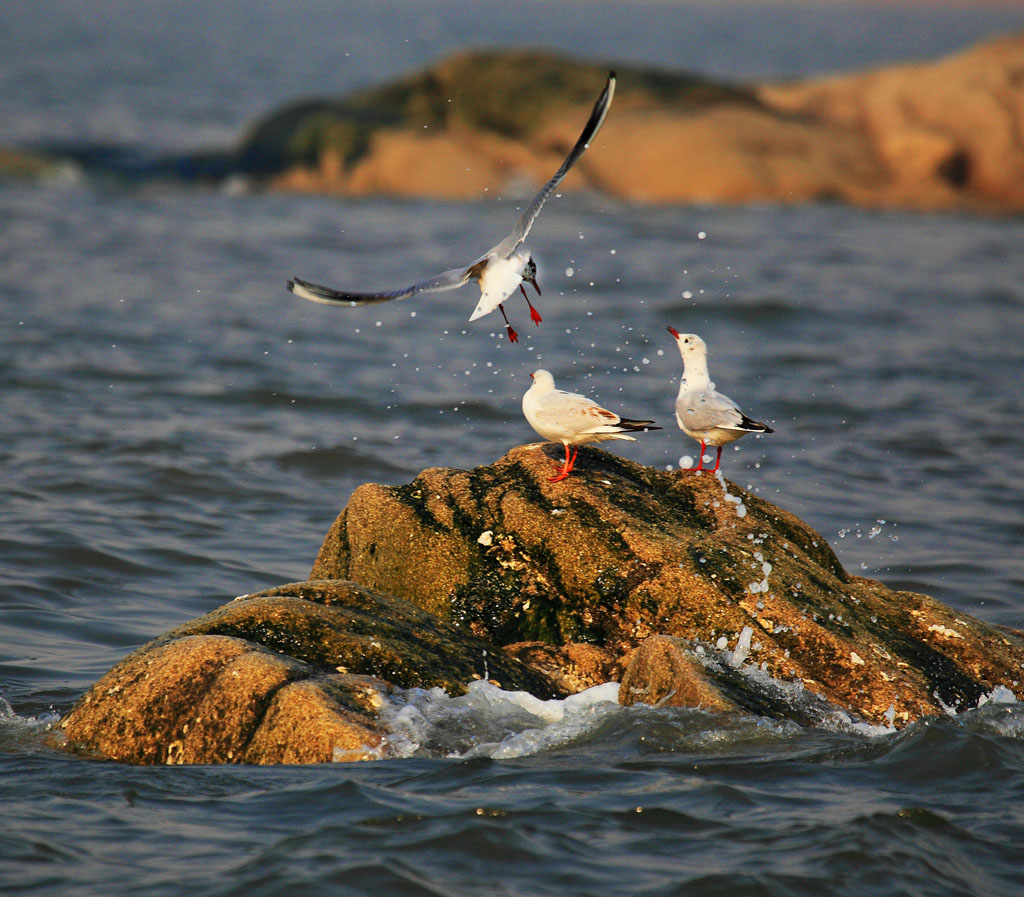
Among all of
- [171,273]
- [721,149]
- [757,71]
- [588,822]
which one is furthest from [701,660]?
[757,71]

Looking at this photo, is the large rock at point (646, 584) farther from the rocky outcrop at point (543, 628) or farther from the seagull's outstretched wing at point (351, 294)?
the seagull's outstretched wing at point (351, 294)

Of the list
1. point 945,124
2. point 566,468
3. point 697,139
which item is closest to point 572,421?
point 566,468

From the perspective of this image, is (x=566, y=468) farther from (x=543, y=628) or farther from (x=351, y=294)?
(x=351, y=294)

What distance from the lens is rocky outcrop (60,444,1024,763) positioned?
16.7 feet

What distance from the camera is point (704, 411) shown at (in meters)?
7.10

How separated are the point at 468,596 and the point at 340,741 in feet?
4.74

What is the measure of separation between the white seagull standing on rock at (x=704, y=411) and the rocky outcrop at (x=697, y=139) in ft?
52.2

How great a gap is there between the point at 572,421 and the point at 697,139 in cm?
1844

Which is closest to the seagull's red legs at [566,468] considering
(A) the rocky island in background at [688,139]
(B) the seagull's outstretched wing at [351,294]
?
(B) the seagull's outstretched wing at [351,294]

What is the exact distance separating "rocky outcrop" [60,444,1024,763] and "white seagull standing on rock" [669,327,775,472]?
11.7 inches

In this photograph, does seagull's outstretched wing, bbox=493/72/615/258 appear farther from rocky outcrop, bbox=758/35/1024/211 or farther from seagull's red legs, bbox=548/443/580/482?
rocky outcrop, bbox=758/35/1024/211

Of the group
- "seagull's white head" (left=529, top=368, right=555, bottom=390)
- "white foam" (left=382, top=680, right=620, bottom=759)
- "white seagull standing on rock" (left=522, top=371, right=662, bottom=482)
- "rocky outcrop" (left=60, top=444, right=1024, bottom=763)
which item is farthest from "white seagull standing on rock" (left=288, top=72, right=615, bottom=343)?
"white foam" (left=382, top=680, right=620, bottom=759)

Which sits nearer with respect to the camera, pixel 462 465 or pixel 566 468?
pixel 566 468

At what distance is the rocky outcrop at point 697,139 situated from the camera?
922 inches
